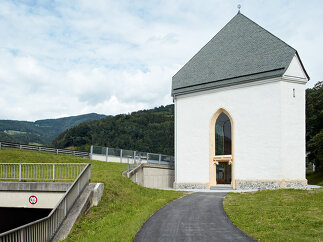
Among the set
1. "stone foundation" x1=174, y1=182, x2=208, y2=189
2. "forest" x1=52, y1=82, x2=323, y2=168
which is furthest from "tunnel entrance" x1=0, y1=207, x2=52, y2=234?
"forest" x1=52, y1=82, x2=323, y2=168

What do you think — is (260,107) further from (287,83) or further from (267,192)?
(267,192)

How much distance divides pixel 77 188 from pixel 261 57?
62.6 feet

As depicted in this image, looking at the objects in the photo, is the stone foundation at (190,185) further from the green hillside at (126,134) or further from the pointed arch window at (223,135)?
the green hillside at (126,134)

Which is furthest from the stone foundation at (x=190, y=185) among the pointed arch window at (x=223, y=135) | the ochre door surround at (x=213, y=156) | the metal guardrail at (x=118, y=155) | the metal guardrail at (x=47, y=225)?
the metal guardrail at (x=47, y=225)

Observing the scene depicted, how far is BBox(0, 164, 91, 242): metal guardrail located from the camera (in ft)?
30.0

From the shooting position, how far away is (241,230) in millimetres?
11945

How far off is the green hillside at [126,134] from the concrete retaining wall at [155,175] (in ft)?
150

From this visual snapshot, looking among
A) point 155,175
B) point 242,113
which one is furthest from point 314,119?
point 155,175

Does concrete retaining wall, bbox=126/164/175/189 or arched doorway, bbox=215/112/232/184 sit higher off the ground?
arched doorway, bbox=215/112/232/184

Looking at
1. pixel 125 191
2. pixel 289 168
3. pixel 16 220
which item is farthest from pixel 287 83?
pixel 16 220

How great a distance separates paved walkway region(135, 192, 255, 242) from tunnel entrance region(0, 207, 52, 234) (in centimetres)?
881

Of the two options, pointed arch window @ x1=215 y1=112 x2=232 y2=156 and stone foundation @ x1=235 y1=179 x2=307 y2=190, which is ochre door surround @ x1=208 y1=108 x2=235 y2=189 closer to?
pointed arch window @ x1=215 y1=112 x2=232 y2=156

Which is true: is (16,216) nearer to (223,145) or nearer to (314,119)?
(223,145)

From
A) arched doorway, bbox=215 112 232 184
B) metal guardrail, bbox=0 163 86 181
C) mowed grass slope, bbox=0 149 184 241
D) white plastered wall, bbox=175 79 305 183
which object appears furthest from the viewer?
arched doorway, bbox=215 112 232 184
